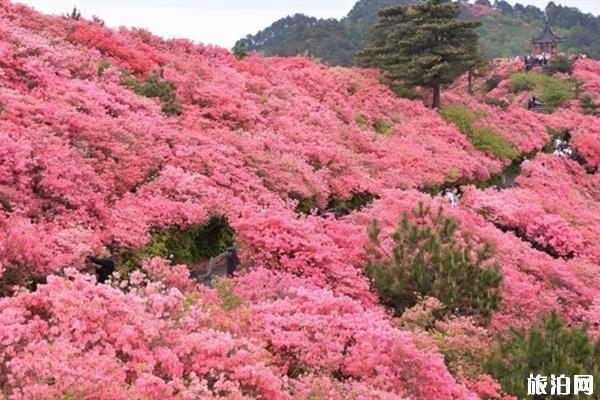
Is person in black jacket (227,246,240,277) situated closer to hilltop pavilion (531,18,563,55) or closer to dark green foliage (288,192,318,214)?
dark green foliage (288,192,318,214)

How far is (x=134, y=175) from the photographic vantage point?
52.6 ft

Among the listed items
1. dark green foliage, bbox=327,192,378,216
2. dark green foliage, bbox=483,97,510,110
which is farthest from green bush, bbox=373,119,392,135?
dark green foliage, bbox=483,97,510,110

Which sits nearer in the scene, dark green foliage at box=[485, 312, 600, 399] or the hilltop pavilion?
dark green foliage at box=[485, 312, 600, 399]

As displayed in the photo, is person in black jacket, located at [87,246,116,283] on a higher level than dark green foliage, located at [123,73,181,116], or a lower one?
lower

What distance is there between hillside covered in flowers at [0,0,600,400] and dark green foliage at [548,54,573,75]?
35555 mm

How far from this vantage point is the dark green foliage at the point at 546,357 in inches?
417

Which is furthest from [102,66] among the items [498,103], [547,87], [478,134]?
[547,87]

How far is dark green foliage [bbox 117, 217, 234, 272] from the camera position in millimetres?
13828

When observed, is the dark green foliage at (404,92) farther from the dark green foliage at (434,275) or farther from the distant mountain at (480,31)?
the distant mountain at (480,31)

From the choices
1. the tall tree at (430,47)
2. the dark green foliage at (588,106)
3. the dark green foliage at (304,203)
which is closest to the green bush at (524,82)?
the dark green foliage at (588,106)

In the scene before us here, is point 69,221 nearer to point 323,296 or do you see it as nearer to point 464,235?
point 323,296

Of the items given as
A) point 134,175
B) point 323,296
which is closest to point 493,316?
point 323,296

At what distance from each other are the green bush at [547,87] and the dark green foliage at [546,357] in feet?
146

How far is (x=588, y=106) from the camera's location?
169 ft
